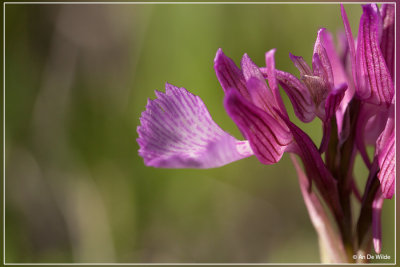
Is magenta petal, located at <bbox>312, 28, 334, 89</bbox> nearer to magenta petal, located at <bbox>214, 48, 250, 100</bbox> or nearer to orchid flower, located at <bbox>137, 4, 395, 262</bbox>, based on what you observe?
orchid flower, located at <bbox>137, 4, 395, 262</bbox>

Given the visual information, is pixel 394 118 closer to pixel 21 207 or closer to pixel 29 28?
pixel 21 207

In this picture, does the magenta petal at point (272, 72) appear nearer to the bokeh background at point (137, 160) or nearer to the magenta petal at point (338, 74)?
the magenta petal at point (338, 74)

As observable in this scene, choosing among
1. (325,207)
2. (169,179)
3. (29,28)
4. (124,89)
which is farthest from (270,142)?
(29,28)

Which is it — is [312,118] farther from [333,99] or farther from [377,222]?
[377,222]

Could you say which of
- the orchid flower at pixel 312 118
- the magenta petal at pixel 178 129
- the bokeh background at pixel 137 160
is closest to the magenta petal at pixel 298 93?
the orchid flower at pixel 312 118

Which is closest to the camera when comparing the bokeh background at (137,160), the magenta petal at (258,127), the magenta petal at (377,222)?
the magenta petal at (258,127)

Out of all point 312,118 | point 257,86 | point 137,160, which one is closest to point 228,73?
point 257,86
